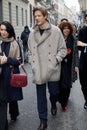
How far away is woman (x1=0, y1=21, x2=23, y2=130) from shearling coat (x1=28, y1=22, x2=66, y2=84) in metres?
0.24

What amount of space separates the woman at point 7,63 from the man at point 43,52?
10.2 inches

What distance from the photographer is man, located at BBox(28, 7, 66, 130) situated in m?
5.82

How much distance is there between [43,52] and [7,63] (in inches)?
22.9

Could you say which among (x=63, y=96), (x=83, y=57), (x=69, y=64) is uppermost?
(x=83, y=57)

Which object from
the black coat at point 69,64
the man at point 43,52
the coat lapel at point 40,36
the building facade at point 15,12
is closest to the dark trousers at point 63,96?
the black coat at point 69,64

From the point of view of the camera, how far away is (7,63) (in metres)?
5.58

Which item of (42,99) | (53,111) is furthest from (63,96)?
(42,99)

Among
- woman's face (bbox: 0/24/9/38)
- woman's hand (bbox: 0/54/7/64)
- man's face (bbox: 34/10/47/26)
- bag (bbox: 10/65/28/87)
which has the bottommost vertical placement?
bag (bbox: 10/65/28/87)

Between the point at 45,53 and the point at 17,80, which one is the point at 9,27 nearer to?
the point at 45,53

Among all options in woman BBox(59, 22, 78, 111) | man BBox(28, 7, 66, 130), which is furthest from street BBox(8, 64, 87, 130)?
woman BBox(59, 22, 78, 111)

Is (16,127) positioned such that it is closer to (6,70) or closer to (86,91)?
(6,70)

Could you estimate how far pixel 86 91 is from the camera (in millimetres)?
7309

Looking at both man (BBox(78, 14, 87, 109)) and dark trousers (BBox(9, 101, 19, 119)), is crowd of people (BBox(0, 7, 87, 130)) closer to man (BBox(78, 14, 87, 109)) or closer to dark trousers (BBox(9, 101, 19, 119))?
dark trousers (BBox(9, 101, 19, 119))

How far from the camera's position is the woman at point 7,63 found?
547 cm
